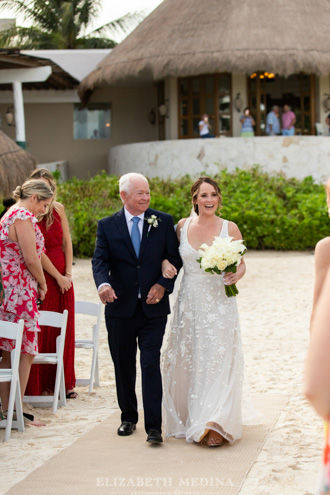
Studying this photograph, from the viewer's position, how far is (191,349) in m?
5.69

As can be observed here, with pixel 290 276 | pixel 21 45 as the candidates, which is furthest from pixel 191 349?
pixel 21 45

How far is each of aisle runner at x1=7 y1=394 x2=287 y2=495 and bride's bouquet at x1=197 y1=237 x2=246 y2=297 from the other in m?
1.09

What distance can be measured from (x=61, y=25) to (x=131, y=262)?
1393 inches

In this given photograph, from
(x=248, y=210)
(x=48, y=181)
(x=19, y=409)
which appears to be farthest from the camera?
(x=248, y=210)

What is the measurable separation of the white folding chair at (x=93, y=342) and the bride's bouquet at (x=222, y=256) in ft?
5.86

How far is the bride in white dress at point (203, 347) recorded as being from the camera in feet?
17.9

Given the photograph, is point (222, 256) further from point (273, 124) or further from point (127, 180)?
point (273, 124)

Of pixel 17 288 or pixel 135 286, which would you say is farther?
pixel 17 288

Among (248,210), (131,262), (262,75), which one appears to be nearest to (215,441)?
(131,262)

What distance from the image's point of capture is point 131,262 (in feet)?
18.5

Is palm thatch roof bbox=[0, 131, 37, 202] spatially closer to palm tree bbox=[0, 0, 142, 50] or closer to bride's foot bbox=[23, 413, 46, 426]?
bride's foot bbox=[23, 413, 46, 426]

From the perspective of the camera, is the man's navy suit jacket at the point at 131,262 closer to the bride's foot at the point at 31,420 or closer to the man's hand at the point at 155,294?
the man's hand at the point at 155,294

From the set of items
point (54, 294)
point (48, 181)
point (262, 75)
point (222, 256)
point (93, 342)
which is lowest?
point (93, 342)

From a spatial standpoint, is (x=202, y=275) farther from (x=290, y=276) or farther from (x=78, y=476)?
(x=290, y=276)
